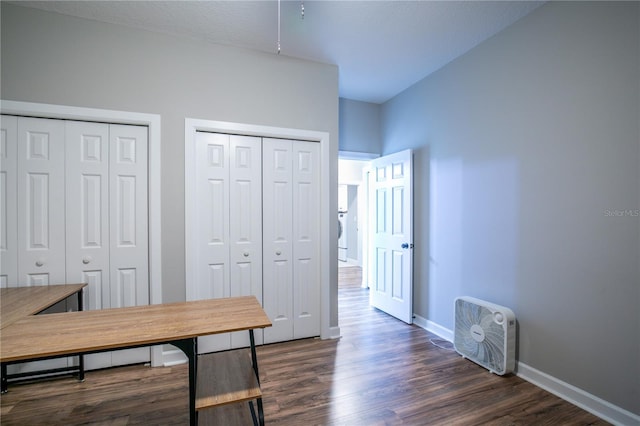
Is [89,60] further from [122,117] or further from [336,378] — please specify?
[336,378]

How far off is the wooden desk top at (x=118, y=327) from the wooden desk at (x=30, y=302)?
172 millimetres

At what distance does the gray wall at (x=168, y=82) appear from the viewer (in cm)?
234

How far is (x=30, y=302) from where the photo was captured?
1.93m

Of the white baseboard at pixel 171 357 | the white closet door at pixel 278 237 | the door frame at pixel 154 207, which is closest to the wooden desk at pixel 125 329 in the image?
the door frame at pixel 154 207

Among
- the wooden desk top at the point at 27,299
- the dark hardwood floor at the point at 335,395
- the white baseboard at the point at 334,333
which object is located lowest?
the dark hardwood floor at the point at 335,395

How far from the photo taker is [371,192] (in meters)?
4.33

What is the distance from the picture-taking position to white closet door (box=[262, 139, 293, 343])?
9.97 ft

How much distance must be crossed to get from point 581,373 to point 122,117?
4.00m

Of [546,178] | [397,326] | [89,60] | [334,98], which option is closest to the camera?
[546,178]

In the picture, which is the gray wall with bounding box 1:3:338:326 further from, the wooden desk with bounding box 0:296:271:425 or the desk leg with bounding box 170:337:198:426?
the desk leg with bounding box 170:337:198:426

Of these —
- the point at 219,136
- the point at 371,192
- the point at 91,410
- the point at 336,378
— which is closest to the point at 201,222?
the point at 219,136

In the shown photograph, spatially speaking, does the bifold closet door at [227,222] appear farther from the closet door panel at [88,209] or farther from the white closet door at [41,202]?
the white closet door at [41,202]

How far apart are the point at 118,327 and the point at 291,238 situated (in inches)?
71.3

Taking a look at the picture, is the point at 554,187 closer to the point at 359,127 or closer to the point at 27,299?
the point at 359,127
